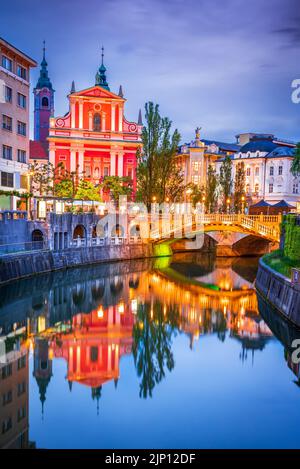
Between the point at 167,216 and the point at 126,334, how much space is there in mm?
30792

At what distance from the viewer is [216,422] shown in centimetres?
1521

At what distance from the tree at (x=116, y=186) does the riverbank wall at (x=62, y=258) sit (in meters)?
10.0

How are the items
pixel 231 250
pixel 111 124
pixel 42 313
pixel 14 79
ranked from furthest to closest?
pixel 111 124, pixel 231 250, pixel 14 79, pixel 42 313

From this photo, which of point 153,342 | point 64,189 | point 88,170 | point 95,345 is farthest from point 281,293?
point 88,170

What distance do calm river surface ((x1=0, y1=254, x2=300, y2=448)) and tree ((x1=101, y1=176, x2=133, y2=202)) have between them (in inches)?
1031

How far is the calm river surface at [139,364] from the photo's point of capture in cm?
1451

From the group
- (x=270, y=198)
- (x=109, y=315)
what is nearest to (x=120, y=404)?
(x=109, y=315)

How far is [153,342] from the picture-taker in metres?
24.0

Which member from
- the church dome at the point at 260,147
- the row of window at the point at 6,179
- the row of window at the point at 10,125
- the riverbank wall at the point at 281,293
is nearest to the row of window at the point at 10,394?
the riverbank wall at the point at 281,293

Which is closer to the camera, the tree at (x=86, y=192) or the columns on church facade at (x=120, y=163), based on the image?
the tree at (x=86, y=192)

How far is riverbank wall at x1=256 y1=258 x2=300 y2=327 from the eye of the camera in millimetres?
23609

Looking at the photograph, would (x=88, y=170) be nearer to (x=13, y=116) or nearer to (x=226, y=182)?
(x=226, y=182)

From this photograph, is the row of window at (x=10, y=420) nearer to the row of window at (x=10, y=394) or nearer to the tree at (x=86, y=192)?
the row of window at (x=10, y=394)

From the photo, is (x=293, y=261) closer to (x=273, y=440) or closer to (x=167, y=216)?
(x=273, y=440)
